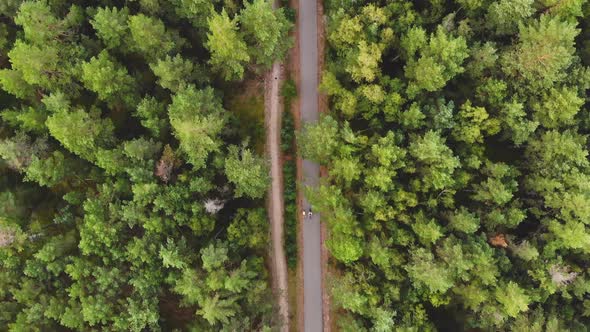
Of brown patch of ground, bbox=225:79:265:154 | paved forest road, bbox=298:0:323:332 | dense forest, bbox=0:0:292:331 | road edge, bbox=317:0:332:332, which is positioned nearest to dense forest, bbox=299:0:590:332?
road edge, bbox=317:0:332:332

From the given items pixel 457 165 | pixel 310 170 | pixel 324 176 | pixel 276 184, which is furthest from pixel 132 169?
pixel 457 165

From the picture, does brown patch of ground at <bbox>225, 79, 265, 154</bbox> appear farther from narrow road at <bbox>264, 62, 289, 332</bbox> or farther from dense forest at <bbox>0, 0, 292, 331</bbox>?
dense forest at <bbox>0, 0, 292, 331</bbox>

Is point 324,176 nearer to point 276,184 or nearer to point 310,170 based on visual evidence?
point 310,170

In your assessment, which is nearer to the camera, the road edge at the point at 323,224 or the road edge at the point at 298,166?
the road edge at the point at 323,224

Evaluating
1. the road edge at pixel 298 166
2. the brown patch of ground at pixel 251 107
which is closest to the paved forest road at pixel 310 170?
the road edge at pixel 298 166

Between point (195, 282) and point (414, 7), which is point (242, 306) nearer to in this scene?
point (195, 282)

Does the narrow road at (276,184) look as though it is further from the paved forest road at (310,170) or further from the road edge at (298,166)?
the paved forest road at (310,170)

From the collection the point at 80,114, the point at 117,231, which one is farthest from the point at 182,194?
the point at 80,114
